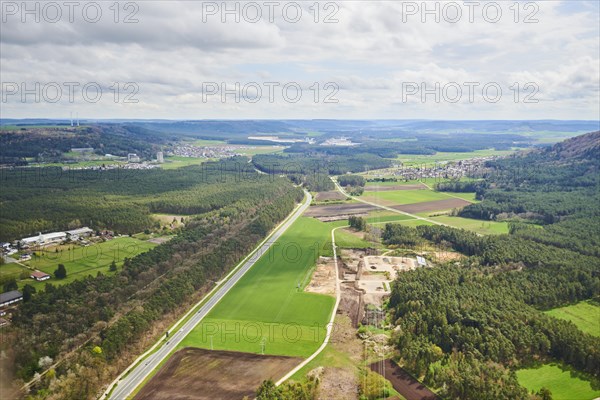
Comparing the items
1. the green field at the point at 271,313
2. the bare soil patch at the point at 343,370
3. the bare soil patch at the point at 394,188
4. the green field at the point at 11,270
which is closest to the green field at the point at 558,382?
the bare soil patch at the point at 343,370

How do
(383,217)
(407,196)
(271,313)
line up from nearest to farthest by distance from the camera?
(271,313), (383,217), (407,196)

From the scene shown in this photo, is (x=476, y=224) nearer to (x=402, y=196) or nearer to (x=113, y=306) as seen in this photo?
(x=402, y=196)

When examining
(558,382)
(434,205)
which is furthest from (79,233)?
(434,205)

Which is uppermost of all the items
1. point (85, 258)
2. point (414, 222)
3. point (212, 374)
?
point (414, 222)

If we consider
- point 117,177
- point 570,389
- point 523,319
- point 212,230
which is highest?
point 117,177

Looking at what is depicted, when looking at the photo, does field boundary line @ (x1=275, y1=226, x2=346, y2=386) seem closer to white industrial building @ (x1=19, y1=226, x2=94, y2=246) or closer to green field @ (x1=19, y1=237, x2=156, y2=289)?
green field @ (x1=19, y1=237, x2=156, y2=289)

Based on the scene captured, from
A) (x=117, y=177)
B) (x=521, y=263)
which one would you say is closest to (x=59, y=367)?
(x=521, y=263)

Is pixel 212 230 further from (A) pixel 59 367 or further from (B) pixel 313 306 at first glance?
(A) pixel 59 367
